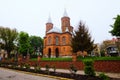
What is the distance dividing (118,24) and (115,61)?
4.28 metres

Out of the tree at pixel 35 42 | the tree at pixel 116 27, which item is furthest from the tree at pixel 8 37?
the tree at pixel 116 27

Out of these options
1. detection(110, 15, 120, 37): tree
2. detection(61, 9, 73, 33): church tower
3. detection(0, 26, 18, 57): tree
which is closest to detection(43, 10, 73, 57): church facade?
detection(61, 9, 73, 33): church tower

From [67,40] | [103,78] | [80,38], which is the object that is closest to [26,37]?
[67,40]

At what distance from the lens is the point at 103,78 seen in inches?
417

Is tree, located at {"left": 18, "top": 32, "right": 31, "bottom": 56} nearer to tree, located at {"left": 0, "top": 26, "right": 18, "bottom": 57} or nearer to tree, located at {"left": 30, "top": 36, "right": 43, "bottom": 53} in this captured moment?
tree, located at {"left": 0, "top": 26, "right": 18, "bottom": 57}

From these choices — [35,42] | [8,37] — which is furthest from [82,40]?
[35,42]

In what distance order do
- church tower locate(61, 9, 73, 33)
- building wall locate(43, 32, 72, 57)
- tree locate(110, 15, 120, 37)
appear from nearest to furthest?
tree locate(110, 15, 120, 37) → building wall locate(43, 32, 72, 57) → church tower locate(61, 9, 73, 33)

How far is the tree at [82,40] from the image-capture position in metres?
29.6

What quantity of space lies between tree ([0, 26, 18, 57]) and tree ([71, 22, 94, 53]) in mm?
33859

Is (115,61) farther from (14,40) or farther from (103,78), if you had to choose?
(14,40)

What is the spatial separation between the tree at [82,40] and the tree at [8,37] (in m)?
33.9

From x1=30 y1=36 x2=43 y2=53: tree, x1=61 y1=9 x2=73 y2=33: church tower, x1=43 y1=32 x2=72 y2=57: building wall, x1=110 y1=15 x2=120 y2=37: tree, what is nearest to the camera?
x1=110 y1=15 x2=120 y2=37: tree

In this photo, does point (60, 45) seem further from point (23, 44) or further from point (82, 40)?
point (82, 40)

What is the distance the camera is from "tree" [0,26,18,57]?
184 feet
